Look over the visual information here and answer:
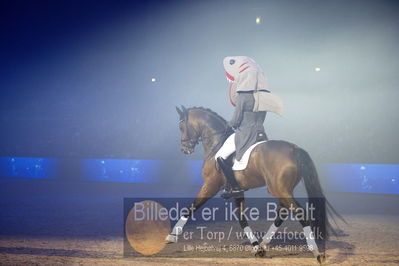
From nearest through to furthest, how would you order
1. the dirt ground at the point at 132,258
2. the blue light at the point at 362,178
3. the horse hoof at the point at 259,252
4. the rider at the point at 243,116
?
the dirt ground at the point at 132,258, the horse hoof at the point at 259,252, the rider at the point at 243,116, the blue light at the point at 362,178

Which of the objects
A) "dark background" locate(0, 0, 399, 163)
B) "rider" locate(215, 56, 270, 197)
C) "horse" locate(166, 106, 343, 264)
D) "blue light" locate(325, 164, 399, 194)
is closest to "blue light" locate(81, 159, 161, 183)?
"dark background" locate(0, 0, 399, 163)

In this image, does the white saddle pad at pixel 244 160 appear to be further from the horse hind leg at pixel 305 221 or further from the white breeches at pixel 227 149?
the horse hind leg at pixel 305 221

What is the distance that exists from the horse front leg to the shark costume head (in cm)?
115

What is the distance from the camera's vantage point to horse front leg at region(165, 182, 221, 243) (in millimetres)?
4383

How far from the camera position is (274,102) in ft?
14.6

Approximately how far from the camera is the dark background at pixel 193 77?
12727 millimetres

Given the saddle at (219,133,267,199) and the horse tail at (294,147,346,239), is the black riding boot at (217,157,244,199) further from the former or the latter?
the horse tail at (294,147,346,239)

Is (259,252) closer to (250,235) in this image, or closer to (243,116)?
(250,235)

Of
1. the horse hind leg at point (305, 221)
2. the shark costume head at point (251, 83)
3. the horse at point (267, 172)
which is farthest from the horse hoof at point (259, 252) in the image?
the shark costume head at point (251, 83)

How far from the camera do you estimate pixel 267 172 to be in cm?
392

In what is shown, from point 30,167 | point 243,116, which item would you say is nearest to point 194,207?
point 243,116

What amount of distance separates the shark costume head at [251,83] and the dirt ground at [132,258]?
1.87m

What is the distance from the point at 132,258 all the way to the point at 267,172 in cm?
187

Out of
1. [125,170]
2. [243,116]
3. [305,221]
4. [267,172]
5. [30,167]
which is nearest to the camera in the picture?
[305,221]
